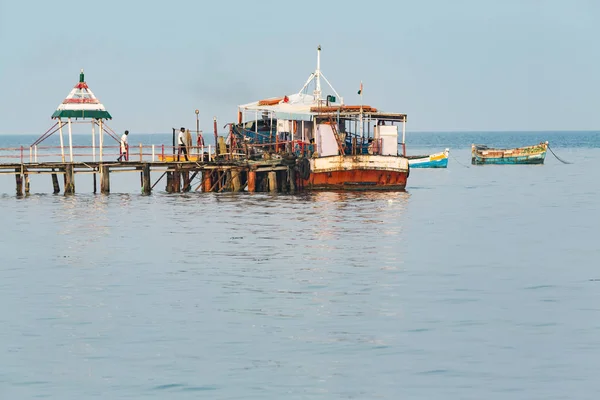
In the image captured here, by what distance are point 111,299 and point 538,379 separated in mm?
10498

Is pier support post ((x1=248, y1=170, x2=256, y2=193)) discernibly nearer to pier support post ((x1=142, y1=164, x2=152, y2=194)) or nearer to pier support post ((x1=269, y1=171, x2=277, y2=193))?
pier support post ((x1=269, y1=171, x2=277, y2=193))

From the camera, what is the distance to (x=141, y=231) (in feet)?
124

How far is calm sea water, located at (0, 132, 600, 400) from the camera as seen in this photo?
16891 mm

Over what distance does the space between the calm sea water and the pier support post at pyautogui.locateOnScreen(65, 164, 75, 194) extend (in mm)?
7194

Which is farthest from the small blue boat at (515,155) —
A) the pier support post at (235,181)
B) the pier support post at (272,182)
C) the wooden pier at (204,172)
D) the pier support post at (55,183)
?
the pier support post at (55,183)

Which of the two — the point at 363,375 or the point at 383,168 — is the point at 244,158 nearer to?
the point at 383,168

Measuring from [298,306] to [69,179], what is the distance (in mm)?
32211

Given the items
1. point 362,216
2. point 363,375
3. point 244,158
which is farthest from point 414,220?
point 363,375

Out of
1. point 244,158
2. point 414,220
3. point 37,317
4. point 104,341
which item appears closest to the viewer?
point 104,341

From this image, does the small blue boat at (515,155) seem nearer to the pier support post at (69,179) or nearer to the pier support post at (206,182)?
the pier support post at (206,182)

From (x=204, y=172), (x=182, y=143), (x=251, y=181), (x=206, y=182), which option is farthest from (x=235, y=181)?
(x=182, y=143)

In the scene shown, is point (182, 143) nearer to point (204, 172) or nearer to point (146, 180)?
point (204, 172)

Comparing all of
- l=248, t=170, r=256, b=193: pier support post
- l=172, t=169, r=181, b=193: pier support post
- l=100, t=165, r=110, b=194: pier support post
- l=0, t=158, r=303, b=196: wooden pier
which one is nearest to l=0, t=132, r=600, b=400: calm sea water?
l=0, t=158, r=303, b=196: wooden pier

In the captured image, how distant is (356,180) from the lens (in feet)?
167
